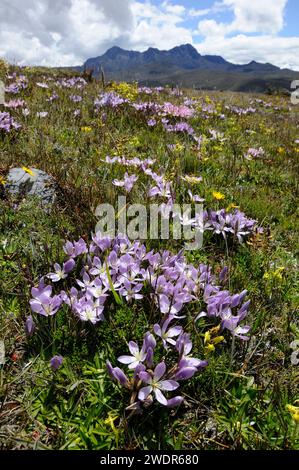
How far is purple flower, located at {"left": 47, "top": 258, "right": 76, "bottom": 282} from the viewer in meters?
3.24

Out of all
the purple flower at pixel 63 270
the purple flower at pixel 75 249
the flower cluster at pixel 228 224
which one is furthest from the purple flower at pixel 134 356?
the flower cluster at pixel 228 224

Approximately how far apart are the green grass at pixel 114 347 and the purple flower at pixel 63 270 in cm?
24

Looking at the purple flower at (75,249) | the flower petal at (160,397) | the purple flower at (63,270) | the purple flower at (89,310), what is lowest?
the flower petal at (160,397)

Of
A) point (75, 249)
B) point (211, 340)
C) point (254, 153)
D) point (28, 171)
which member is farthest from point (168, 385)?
point (254, 153)

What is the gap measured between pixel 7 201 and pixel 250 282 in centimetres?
281

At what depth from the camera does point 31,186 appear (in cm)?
452

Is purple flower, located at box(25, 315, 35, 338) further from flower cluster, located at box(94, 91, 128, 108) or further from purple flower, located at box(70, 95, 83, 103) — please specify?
purple flower, located at box(70, 95, 83, 103)

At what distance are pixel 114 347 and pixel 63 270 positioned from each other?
824 mm

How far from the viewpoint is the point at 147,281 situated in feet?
10.7

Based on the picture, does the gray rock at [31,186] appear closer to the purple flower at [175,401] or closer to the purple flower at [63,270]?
the purple flower at [63,270]

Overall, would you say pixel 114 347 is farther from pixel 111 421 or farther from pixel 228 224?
pixel 228 224

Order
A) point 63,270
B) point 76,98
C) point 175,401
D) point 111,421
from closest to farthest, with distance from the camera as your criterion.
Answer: point 111,421 → point 175,401 → point 63,270 → point 76,98

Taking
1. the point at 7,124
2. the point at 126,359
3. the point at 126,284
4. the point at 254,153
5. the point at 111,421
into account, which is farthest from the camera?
the point at 254,153

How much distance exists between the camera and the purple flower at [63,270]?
3.24m
